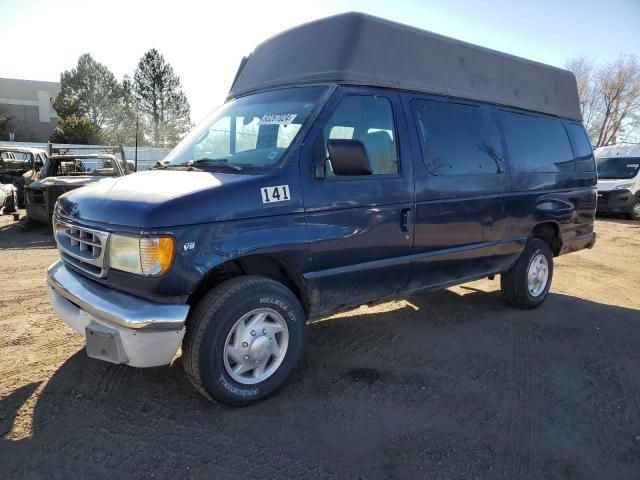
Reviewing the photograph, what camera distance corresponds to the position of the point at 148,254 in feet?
8.57

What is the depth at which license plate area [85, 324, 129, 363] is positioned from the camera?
2.66 meters

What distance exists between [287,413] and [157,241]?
1.41m

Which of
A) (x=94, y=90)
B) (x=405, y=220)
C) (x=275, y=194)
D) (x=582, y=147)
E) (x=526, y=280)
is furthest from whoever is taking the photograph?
(x=94, y=90)

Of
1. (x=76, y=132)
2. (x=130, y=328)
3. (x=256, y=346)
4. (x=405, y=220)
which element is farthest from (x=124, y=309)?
(x=76, y=132)

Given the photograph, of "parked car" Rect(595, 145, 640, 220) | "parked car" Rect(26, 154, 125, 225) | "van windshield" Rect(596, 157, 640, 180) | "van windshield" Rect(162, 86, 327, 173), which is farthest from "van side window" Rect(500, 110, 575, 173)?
"van windshield" Rect(596, 157, 640, 180)

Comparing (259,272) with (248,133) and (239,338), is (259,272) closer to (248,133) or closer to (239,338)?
(239,338)

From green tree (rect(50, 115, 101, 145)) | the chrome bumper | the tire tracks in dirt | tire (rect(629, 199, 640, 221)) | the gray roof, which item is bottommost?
the tire tracks in dirt

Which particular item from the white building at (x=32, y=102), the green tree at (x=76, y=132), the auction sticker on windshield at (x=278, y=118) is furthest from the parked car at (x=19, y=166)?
the white building at (x=32, y=102)

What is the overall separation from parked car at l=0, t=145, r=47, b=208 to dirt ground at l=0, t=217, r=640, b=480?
11.1 metres

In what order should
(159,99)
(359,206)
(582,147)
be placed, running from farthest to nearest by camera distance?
(159,99)
(582,147)
(359,206)

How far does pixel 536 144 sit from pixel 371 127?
97.4 inches

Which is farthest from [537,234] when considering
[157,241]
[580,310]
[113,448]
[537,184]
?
[113,448]

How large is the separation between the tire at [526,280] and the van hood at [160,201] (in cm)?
354

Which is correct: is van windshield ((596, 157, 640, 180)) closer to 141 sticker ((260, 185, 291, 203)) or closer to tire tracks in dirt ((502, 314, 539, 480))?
tire tracks in dirt ((502, 314, 539, 480))
